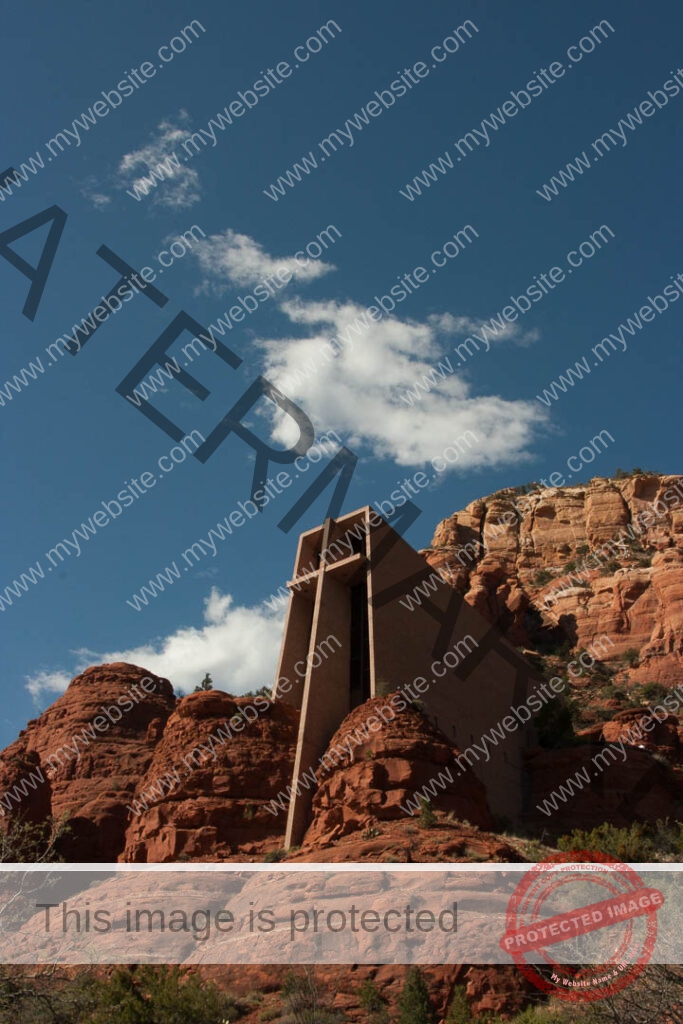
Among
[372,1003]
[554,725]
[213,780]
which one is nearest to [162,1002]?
[372,1003]

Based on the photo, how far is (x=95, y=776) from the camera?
25.5 m

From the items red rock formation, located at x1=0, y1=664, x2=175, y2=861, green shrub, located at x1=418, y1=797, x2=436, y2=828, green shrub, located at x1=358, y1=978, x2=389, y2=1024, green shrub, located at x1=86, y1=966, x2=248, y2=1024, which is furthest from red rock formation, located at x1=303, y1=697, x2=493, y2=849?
red rock formation, located at x1=0, y1=664, x2=175, y2=861

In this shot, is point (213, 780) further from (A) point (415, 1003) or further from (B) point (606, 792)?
(B) point (606, 792)

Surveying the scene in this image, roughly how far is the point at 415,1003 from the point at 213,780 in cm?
994

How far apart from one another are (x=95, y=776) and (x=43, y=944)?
6.78 m

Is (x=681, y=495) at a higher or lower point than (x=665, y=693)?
higher

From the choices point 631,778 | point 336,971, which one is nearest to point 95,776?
point 336,971

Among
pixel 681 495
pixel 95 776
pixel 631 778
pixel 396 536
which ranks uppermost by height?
pixel 681 495

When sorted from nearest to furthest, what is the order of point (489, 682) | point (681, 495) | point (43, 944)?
1. point (43, 944)
2. point (489, 682)
3. point (681, 495)

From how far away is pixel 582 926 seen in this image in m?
14.2

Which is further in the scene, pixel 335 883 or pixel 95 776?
pixel 95 776

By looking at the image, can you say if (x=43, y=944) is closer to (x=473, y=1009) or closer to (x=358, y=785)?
(x=358, y=785)

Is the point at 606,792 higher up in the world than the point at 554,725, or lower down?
lower down

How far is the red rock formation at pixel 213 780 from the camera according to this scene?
2138cm
